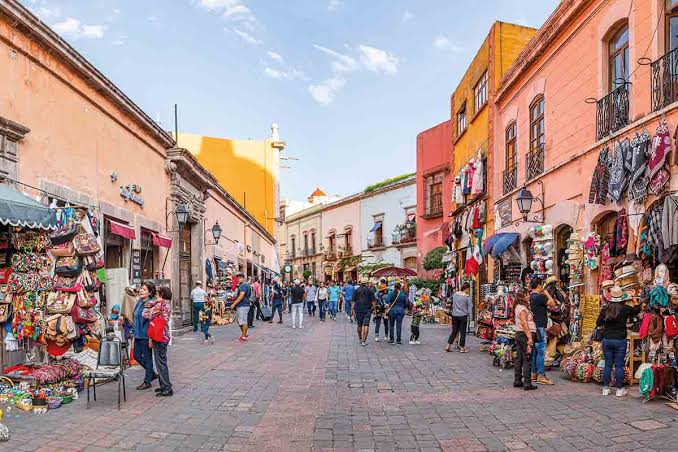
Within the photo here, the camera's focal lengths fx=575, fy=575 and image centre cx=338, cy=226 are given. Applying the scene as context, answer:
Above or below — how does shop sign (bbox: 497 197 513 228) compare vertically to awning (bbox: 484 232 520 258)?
above

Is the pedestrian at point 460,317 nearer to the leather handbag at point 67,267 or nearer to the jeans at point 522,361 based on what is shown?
the jeans at point 522,361

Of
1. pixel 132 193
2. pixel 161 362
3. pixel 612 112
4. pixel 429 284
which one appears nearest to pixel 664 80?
pixel 612 112

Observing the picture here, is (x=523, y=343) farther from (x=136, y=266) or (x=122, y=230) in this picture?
(x=136, y=266)

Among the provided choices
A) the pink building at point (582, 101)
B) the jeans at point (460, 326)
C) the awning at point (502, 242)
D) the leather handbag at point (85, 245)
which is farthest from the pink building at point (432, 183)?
the leather handbag at point (85, 245)

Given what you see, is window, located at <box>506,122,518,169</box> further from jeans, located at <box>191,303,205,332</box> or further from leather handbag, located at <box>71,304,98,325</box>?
leather handbag, located at <box>71,304,98,325</box>

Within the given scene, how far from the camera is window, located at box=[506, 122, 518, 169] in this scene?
15.9 meters

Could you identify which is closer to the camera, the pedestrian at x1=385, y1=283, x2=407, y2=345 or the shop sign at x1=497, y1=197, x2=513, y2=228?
the pedestrian at x1=385, y1=283, x2=407, y2=345

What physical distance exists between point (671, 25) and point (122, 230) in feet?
33.6

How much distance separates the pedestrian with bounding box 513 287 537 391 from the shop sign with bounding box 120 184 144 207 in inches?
330

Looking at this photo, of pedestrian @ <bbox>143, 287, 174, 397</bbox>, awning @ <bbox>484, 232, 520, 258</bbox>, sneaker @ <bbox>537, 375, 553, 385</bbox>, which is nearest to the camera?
pedestrian @ <bbox>143, 287, 174, 397</bbox>

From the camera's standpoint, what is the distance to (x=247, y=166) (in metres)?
37.7

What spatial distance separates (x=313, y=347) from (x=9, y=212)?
7475mm

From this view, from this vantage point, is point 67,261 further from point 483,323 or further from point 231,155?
point 231,155

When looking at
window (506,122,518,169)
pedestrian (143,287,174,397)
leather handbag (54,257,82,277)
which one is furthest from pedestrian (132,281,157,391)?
window (506,122,518,169)
